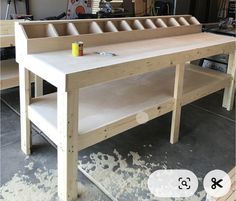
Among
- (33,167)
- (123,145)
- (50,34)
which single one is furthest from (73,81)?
(123,145)

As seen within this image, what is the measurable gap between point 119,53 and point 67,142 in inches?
26.4

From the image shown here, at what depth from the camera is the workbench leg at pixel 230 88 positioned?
8.93 feet

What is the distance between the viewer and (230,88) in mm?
2805

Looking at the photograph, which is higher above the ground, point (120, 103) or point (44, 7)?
point (44, 7)

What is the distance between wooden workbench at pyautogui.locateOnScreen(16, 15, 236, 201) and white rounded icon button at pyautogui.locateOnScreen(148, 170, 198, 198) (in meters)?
0.37

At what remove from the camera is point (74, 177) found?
157cm

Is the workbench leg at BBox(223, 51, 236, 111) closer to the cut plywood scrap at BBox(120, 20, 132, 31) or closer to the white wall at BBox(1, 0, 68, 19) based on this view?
the cut plywood scrap at BBox(120, 20, 132, 31)

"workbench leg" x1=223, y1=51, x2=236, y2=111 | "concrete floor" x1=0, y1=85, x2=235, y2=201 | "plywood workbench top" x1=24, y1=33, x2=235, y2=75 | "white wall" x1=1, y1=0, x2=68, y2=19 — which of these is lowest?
"concrete floor" x1=0, y1=85, x2=235, y2=201

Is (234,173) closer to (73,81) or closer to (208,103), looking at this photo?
(73,81)

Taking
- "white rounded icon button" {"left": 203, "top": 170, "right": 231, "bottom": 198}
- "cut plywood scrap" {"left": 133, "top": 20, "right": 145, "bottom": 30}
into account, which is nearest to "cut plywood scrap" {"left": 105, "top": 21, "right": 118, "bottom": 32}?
"cut plywood scrap" {"left": 133, "top": 20, "right": 145, "bottom": 30}

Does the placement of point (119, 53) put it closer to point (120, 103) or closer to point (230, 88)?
point (120, 103)

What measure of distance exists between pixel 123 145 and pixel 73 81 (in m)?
0.92

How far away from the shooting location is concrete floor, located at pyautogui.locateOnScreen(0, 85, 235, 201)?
1908mm

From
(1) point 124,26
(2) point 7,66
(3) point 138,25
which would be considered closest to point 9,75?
(2) point 7,66
